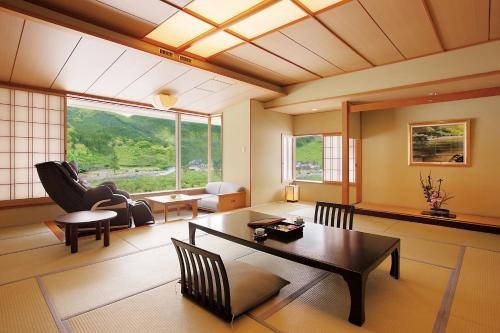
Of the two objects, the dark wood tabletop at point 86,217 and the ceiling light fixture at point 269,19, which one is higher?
the ceiling light fixture at point 269,19

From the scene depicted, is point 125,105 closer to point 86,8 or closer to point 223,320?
point 86,8

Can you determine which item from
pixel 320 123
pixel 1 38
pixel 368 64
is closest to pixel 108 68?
pixel 1 38

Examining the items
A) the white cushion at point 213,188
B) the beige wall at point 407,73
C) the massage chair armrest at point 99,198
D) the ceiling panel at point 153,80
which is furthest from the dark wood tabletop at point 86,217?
the beige wall at point 407,73

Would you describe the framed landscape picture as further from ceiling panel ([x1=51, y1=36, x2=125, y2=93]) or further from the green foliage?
ceiling panel ([x1=51, y1=36, x2=125, y2=93])

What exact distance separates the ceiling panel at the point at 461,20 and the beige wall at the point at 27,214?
6.12 m

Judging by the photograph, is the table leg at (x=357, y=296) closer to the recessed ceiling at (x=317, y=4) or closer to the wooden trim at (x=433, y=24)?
the recessed ceiling at (x=317, y=4)

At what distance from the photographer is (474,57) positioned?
12.0 feet

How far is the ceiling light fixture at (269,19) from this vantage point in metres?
2.79

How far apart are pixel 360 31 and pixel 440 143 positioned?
124 inches

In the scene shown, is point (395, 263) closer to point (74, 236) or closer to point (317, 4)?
point (317, 4)

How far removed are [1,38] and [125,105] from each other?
8.28 ft

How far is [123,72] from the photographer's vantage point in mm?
4133

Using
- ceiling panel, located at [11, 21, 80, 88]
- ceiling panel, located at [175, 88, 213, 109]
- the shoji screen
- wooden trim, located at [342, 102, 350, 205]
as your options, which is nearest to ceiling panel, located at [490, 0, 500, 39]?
wooden trim, located at [342, 102, 350, 205]

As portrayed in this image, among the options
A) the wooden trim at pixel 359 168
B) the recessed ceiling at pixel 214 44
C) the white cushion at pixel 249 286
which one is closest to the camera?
the white cushion at pixel 249 286
